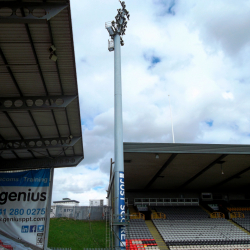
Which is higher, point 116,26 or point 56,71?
point 116,26

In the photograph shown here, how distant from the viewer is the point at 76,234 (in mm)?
25578

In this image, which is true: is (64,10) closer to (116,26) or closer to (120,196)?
(120,196)

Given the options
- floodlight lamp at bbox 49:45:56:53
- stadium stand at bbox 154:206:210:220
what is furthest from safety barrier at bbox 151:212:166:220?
floodlight lamp at bbox 49:45:56:53

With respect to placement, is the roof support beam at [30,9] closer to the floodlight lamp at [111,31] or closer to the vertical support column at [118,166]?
the vertical support column at [118,166]

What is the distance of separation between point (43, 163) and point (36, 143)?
3.22 m

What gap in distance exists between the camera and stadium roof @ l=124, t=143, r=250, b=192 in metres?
20.9

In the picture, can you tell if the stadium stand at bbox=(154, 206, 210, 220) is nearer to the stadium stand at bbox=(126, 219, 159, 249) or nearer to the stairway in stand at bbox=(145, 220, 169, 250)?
the stairway in stand at bbox=(145, 220, 169, 250)

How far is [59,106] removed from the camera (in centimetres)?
1398

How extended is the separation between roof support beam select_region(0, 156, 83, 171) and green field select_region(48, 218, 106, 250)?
7417mm

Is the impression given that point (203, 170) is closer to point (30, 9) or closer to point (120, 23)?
point (120, 23)

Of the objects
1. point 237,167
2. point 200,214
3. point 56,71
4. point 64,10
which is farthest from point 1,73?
point 200,214

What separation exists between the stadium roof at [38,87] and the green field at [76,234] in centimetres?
754

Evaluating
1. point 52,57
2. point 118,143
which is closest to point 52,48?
point 52,57

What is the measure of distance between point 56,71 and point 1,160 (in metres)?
12.4
